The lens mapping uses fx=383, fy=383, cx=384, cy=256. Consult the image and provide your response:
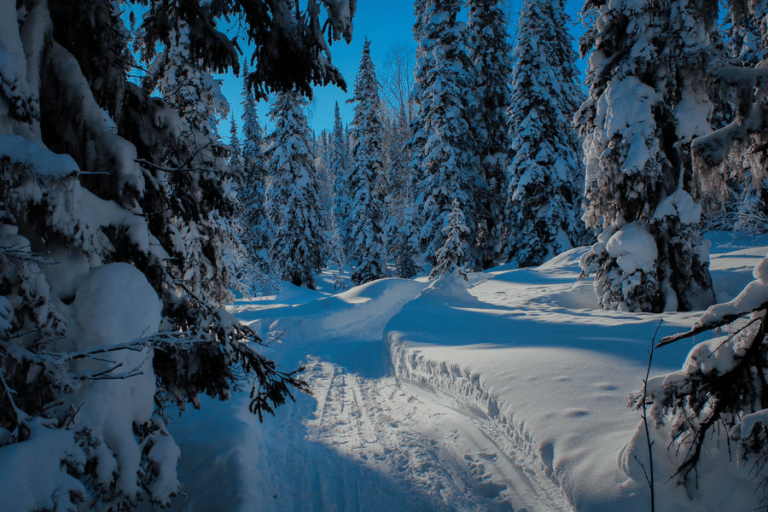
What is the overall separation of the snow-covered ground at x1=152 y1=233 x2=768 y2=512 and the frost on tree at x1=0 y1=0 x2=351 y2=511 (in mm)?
1325

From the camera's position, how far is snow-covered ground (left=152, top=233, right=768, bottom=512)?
3271mm

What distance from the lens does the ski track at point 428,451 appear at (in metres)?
3.58

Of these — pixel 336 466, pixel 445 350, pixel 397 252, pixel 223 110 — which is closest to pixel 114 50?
pixel 336 466

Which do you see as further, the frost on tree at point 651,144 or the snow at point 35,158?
the frost on tree at point 651,144

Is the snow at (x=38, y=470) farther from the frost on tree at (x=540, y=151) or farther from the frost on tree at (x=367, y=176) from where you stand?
the frost on tree at (x=367, y=176)

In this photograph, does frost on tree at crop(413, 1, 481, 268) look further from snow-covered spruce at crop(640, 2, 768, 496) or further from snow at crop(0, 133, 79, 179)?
snow at crop(0, 133, 79, 179)

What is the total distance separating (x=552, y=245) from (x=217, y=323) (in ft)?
56.5

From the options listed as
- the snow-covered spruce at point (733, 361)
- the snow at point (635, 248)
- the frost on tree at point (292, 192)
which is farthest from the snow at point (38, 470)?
the frost on tree at point (292, 192)

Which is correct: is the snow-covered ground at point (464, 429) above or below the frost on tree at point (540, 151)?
below

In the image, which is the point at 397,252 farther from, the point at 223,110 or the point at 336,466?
the point at 336,466

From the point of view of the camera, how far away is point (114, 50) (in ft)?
10.7

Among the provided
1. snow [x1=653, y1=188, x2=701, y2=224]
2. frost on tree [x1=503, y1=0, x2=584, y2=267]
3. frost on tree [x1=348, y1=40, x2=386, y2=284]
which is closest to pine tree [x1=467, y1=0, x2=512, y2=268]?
frost on tree [x1=503, y1=0, x2=584, y2=267]

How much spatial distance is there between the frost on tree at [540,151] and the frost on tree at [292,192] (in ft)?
39.0

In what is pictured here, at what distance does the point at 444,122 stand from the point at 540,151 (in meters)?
4.98
